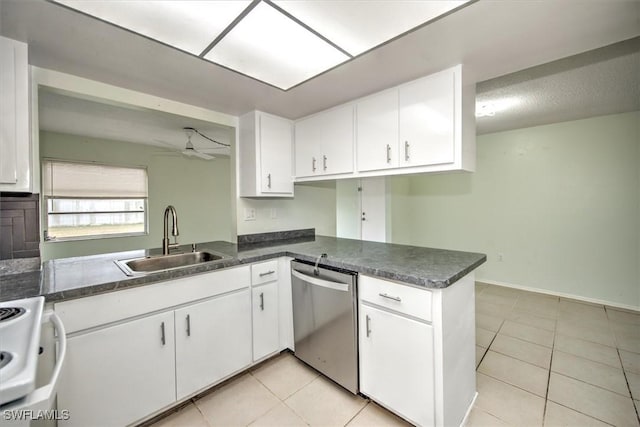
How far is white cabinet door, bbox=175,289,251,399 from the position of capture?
5.21 feet

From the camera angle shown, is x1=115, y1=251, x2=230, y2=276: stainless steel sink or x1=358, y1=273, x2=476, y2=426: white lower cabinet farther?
x1=115, y1=251, x2=230, y2=276: stainless steel sink

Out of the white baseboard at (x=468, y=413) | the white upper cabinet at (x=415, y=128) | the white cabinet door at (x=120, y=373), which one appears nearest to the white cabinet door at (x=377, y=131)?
the white upper cabinet at (x=415, y=128)

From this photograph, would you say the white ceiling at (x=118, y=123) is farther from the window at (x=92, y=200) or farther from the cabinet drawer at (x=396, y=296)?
the cabinet drawer at (x=396, y=296)

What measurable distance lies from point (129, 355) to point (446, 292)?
170 cm

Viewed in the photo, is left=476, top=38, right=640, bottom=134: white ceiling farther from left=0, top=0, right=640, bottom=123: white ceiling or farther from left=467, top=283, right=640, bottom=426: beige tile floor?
left=467, top=283, right=640, bottom=426: beige tile floor

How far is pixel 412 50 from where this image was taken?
147cm

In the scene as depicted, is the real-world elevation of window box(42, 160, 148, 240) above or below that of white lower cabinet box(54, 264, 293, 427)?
above

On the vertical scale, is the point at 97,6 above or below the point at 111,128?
below

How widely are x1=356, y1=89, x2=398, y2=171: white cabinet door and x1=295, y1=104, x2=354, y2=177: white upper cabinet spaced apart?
102 mm

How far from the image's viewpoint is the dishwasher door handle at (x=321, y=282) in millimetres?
1657

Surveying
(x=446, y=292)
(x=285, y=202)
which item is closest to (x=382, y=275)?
(x=446, y=292)

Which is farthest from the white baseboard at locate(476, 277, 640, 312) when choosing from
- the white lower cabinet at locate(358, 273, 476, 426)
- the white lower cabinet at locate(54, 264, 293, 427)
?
the white lower cabinet at locate(54, 264, 293, 427)

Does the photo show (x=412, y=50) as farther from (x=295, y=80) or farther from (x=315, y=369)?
(x=315, y=369)

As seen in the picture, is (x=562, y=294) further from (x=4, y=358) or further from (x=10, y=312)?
(x=10, y=312)
